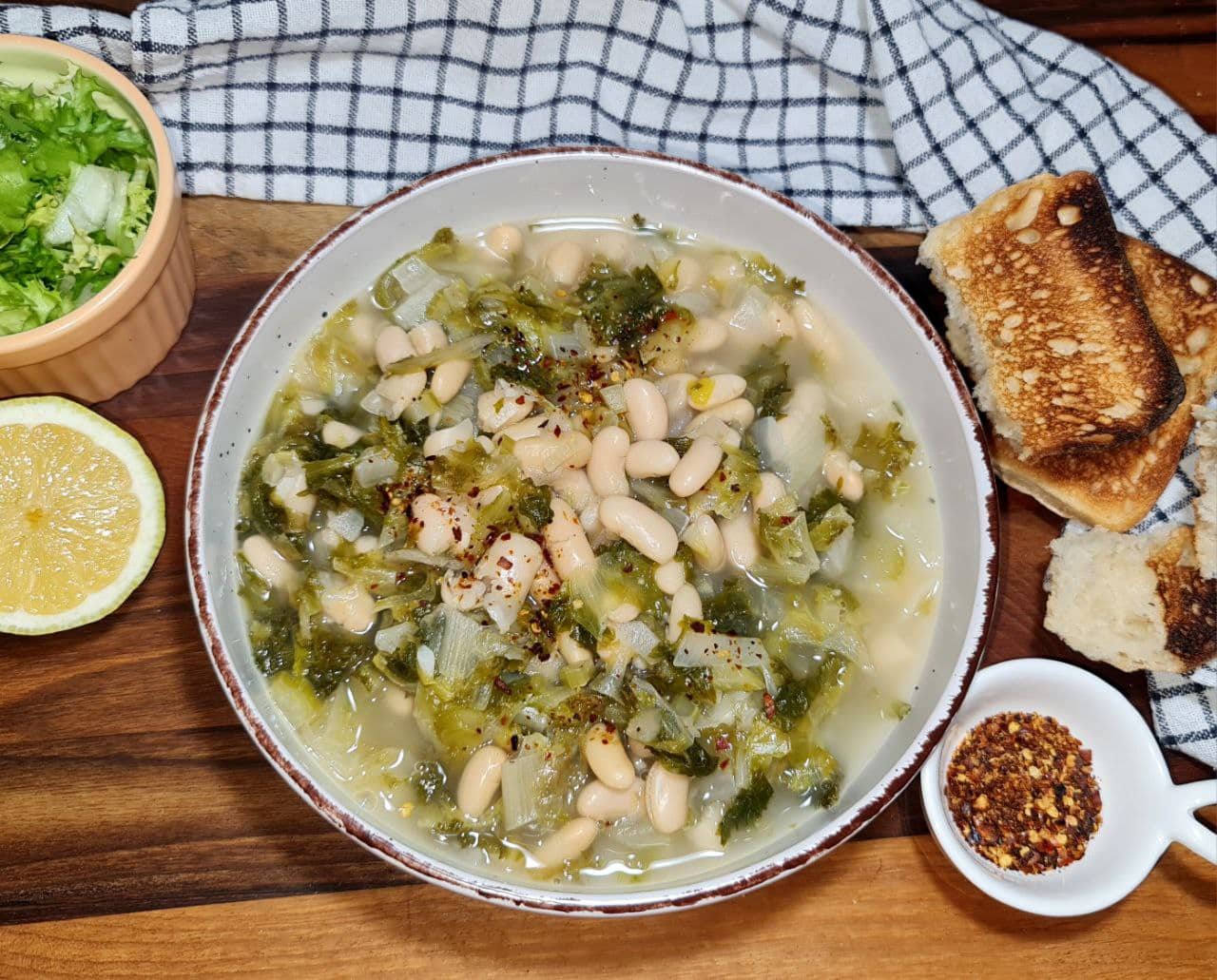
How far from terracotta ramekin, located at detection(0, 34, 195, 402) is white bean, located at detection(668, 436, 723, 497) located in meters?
1.05

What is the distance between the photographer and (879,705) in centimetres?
206

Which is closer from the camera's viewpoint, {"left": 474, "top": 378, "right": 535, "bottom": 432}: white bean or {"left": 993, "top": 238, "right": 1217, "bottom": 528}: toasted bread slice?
{"left": 474, "top": 378, "right": 535, "bottom": 432}: white bean

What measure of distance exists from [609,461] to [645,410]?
12 cm

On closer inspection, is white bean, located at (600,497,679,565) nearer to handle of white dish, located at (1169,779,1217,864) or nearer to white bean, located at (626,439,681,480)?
white bean, located at (626,439,681,480)

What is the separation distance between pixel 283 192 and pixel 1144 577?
6.37ft

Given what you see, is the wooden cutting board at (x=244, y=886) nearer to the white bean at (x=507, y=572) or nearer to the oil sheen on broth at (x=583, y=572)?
the oil sheen on broth at (x=583, y=572)

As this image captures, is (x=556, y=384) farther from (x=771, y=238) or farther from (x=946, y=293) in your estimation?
(x=946, y=293)

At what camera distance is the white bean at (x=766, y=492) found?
2.00 m

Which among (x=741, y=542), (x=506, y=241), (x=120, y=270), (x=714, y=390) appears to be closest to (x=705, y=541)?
(x=741, y=542)

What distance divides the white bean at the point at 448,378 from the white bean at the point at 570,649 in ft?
1.65

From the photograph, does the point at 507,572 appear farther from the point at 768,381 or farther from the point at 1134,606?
the point at 1134,606

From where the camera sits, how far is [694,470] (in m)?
1.98

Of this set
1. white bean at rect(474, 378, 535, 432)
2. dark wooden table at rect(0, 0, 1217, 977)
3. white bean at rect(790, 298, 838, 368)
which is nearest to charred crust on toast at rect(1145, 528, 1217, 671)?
dark wooden table at rect(0, 0, 1217, 977)

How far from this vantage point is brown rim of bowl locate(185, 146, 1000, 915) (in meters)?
Answer: 1.77
